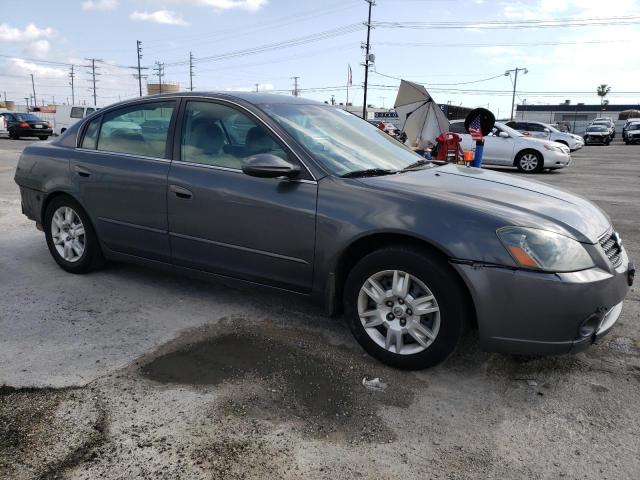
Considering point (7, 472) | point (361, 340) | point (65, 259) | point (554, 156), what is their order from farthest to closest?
point (554, 156), point (65, 259), point (361, 340), point (7, 472)

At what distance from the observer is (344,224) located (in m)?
3.08

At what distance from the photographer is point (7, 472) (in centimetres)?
214

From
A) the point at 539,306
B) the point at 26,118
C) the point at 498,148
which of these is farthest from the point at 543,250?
the point at 26,118

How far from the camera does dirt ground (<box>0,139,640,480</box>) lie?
224 centimetres

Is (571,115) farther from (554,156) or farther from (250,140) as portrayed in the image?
(250,140)

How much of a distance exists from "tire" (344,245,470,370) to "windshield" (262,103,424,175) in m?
0.70

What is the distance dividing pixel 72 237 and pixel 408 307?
3172 millimetres

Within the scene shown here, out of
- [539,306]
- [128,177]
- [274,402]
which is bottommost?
[274,402]

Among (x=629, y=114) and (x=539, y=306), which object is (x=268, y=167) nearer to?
(x=539, y=306)

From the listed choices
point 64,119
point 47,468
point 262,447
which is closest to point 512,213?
point 262,447

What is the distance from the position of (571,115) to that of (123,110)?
87693 millimetres

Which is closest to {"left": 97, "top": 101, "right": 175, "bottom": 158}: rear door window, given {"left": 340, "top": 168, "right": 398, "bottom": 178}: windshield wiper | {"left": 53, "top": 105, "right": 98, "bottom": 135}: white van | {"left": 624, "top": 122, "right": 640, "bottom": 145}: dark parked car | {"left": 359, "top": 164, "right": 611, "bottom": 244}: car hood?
{"left": 340, "top": 168, "right": 398, "bottom": 178}: windshield wiper

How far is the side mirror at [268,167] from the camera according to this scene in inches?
125

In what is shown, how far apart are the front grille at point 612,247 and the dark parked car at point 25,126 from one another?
1148 inches
